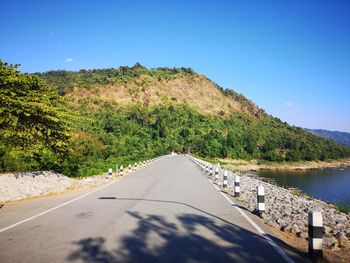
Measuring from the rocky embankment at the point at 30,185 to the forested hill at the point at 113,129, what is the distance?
1.21 metres

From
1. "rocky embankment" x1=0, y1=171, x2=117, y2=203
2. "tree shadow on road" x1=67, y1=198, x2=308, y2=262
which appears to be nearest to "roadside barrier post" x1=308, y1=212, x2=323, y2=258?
"tree shadow on road" x1=67, y1=198, x2=308, y2=262

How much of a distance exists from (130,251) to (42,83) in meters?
13.3

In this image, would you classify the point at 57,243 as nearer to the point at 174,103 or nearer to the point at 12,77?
the point at 12,77

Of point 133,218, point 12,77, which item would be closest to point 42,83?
point 12,77

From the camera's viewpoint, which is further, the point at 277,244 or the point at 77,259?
the point at 277,244

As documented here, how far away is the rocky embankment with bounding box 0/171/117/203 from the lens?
13.3 m

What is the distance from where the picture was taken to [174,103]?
192m

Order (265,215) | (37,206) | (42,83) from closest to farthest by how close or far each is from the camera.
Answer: (265,215) < (37,206) < (42,83)

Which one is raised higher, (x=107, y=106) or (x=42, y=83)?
(x=107, y=106)

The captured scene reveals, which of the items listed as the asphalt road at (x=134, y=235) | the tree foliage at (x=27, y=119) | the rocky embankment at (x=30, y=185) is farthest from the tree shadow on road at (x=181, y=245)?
the tree foliage at (x=27, y=119)

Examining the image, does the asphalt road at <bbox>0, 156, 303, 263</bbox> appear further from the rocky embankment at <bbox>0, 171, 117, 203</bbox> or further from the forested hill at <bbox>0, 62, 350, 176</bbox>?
the forested hill at <bbox>0, 62, 350, 176</bbox>

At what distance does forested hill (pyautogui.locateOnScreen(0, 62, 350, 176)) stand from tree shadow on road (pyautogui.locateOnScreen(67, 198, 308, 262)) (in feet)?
28.8

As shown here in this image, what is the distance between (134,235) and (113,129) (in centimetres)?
10587

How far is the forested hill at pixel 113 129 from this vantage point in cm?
1476
